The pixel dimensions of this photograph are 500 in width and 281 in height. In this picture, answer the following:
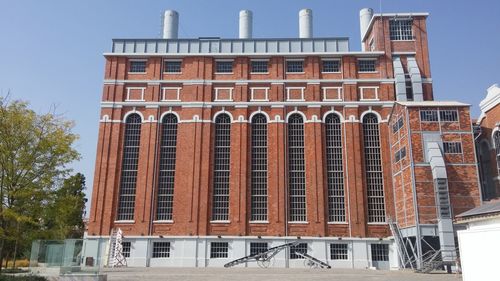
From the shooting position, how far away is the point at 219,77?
126 feet

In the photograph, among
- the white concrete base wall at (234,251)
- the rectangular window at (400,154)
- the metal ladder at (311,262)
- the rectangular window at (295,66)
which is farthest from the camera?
the rectangular window at (295,66)

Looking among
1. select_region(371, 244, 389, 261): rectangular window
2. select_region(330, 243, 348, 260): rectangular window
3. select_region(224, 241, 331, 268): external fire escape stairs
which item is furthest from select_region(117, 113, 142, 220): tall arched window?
select_region(371, 244, 389, 261): rectangular window

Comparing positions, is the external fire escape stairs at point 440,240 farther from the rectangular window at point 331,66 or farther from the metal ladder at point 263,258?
the rectangular window at point 331,66

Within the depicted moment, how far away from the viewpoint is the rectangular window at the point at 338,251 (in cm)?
3394

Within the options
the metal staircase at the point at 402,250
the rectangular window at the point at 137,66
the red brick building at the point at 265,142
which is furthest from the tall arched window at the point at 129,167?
the metal staircase at the point at 402,250

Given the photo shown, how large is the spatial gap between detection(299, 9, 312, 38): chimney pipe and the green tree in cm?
2787

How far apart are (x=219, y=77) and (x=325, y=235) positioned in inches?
656

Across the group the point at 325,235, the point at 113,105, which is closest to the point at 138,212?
the point at 113,105

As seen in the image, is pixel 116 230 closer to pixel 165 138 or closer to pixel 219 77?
pixel 165 138

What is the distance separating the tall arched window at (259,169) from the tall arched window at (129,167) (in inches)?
399

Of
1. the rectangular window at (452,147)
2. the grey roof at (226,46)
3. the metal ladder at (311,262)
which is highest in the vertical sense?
the grey roof at (226,46)

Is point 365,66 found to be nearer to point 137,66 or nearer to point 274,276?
point 137,66

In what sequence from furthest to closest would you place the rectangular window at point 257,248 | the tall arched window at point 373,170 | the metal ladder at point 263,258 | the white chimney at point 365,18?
the white chimney at point 365,18
the tall arched window at point 373,170
the rectangular window at point 257,248
the metal ladder at point 263,258

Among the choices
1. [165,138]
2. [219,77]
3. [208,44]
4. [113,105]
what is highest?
[208,44]
